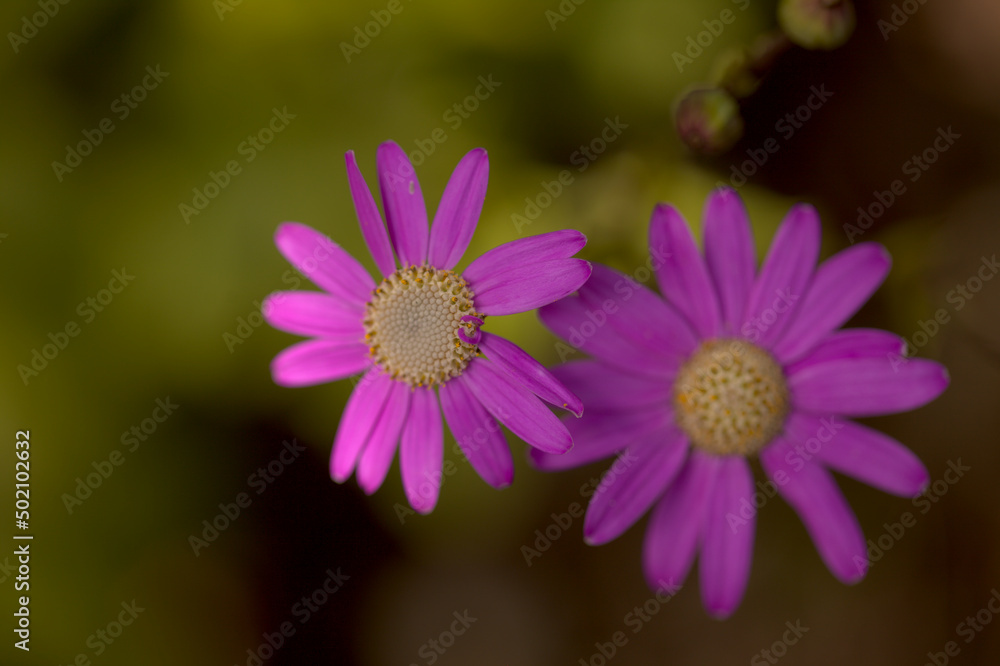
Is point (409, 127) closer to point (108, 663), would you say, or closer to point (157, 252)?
point (157, 252)

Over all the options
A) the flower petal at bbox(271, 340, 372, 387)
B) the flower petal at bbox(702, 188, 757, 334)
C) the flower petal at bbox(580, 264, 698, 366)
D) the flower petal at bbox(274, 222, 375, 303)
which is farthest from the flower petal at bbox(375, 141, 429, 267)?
→ the flower petal at bbox(702, 188, 757, 334)

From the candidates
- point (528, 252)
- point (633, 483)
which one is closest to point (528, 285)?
point (528, 252)

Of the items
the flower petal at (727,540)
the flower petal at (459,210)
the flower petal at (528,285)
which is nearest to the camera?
the flower petal at (528,285)

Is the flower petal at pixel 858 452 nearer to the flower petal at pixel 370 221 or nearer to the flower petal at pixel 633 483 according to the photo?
the flower petal at pixel 633 483

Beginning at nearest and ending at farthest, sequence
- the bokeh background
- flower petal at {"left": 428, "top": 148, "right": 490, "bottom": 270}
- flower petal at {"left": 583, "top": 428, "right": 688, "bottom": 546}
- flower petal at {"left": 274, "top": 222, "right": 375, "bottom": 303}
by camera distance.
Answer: flower petal at {"left": 428, "top": 148, "right": 490, "bottom": 270}, flower petal at {"left": 274, "top": 222, "right": 375, "bottom": 303}, flower petal at {"left": 583, "top": 428, "right": 688, "bottom": 546}, the bokeh background

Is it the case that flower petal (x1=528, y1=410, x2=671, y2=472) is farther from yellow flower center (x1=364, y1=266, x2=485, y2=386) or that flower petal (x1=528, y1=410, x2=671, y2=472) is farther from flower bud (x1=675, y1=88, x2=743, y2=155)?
flower bud (x1=675, y1=88, x2=743, y2=155)

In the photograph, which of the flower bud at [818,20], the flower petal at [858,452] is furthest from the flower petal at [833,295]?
the flower bud at [818,20]

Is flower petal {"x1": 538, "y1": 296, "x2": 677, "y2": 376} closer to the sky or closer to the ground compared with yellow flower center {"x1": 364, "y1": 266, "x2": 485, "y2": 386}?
closer to the sky
